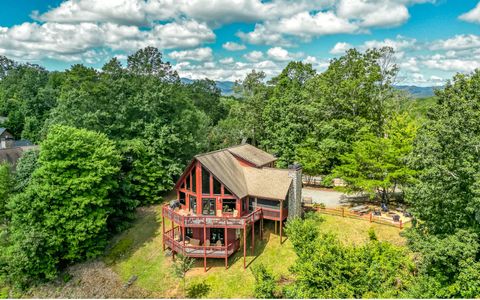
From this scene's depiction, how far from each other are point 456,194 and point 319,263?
27.0 feet

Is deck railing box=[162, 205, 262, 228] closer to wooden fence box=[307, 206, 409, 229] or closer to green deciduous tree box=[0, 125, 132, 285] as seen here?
wooden fence box=[307, 206, 409, 229]

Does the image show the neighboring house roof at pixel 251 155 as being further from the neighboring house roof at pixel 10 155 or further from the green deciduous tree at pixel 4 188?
the neighboring house roof at pixel 10 155

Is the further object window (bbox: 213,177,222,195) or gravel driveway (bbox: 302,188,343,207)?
gravel driveway (bbox: 302,188,343,207)

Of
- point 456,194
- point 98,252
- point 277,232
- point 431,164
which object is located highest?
point 431,164

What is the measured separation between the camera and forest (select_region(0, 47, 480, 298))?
1505 centimetres

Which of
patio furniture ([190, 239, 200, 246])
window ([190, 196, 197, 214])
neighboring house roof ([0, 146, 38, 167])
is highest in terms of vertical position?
neighboring house roof ([0, 146, 38, 167])

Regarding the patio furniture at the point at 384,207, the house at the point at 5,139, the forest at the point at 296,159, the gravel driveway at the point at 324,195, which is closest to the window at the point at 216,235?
the forest at the point at 296,159

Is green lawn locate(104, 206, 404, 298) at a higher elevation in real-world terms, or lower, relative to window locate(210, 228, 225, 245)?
lower

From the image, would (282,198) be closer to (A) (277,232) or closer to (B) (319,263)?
(A) (277,232)

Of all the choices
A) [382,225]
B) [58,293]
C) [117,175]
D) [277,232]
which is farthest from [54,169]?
[382,225]

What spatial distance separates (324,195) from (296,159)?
5171mm

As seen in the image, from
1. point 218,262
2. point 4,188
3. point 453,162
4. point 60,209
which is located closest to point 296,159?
point 218,262

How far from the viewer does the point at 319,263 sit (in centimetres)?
1388

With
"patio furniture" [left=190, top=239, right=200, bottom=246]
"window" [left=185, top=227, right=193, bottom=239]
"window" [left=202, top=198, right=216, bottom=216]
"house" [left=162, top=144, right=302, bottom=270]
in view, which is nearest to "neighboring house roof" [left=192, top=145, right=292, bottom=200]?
"house" [left=162, top=144, right=302, bottom=270]
